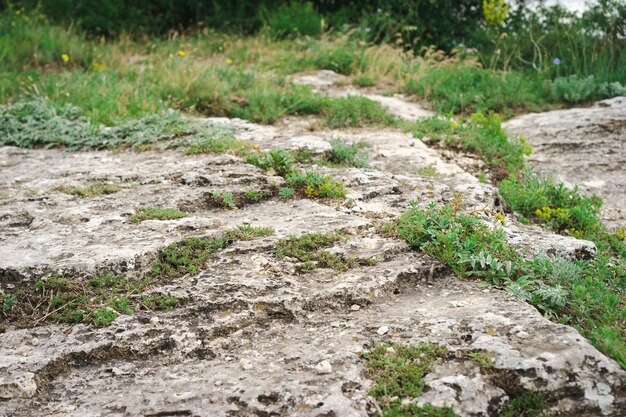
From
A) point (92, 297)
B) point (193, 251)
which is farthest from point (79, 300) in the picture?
point (193, 251)

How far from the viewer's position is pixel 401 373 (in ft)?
10.1

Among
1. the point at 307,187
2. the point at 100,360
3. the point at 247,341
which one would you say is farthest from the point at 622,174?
the point at 100,360

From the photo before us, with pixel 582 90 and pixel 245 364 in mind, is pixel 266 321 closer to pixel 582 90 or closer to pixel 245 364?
pixel 245 364

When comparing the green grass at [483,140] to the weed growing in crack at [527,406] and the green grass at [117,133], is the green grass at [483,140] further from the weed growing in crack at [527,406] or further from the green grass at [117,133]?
the weed growing in crack at [527,406]

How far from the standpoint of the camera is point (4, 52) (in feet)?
29.6

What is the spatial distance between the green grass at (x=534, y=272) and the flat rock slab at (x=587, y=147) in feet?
5.89

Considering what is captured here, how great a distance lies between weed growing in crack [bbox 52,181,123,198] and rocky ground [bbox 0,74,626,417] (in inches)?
2.5

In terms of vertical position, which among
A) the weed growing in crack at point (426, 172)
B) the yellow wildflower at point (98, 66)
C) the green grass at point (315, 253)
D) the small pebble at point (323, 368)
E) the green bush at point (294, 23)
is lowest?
the small pebble at point (323, 368)

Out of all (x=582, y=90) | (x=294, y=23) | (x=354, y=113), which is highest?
(x=294, y=23)

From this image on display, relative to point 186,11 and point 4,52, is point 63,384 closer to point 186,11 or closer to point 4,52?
point 4,52

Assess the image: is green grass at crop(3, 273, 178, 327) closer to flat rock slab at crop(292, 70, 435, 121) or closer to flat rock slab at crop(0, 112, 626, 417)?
flat rock slab at crop(0, 112, 626, 417)

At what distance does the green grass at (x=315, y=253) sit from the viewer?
4117 mm

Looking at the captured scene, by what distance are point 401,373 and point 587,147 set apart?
491cm

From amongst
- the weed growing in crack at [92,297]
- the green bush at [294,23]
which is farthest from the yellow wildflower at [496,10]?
the weed growing in crack at [92,297]
